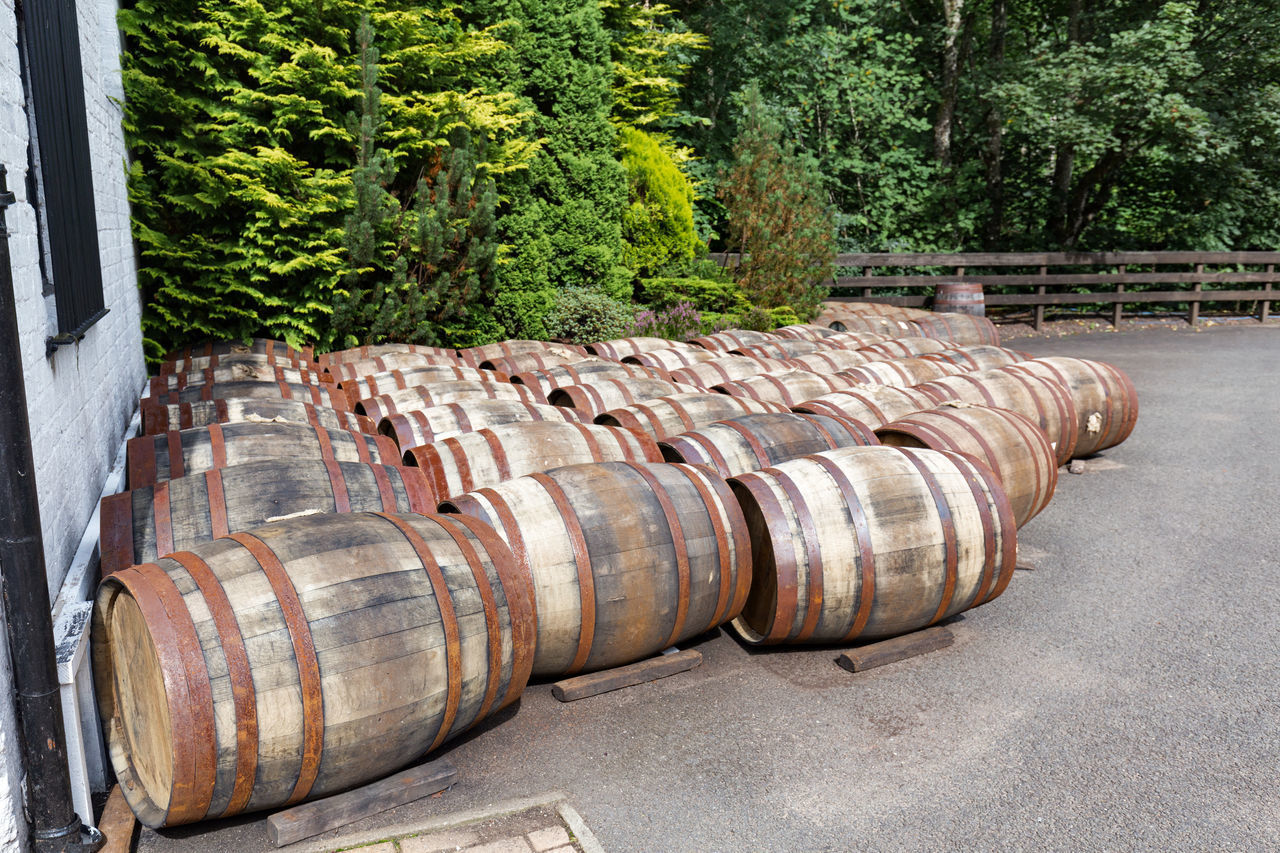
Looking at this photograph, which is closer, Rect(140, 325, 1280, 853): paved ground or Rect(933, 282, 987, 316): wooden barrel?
Rect(140, 325, 1280, 853): paved ground

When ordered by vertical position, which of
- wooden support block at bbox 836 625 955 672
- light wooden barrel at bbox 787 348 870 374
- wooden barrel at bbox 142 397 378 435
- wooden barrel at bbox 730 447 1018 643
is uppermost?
wooden barrel at bbox 142 397 378 435

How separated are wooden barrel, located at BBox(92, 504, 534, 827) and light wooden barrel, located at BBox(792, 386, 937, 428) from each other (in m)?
3.43

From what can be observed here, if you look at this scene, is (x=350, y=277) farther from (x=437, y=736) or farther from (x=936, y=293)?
(x=936, y=293)

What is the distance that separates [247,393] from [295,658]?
10.6 ft

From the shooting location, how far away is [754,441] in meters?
5.20

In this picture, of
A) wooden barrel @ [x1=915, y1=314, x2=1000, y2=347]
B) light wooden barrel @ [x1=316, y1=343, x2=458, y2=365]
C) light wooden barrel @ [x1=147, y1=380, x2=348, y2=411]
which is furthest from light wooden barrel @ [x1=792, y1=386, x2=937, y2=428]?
wooden barrel @ [x1=915, y1=314, x2=1000, y2=347]

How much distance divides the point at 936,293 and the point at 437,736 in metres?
13.4

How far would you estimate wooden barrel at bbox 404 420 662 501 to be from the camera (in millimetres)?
4582

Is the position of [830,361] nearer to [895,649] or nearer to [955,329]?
[895,649]

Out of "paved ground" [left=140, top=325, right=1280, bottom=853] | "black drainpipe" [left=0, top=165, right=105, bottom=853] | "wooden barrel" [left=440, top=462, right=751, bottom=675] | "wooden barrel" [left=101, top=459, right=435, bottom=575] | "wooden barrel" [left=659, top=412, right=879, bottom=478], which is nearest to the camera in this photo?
"black drainpipe" [left=0, top=165, right=105, bottom=853]

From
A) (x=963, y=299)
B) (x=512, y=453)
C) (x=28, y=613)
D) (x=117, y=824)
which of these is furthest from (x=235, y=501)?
(x=963, y=299)

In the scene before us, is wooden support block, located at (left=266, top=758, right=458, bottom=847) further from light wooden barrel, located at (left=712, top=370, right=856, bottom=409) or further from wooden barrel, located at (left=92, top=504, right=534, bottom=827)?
light wooden barrel, located at (left=712, top=370, right=856, bottom=409)

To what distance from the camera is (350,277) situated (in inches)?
390

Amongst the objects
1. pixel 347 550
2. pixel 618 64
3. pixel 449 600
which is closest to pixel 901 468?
pixel 449 600
